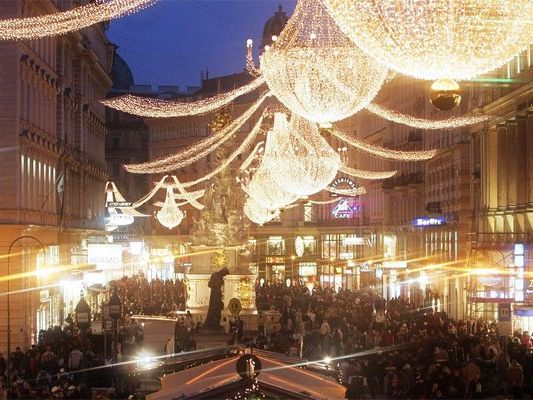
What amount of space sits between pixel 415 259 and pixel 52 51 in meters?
24.6

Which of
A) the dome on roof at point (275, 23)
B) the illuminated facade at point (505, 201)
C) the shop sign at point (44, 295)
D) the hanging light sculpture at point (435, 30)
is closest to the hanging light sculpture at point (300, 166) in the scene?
the illuminated facade at point (505, 201)

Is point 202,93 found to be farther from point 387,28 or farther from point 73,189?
point 387,28

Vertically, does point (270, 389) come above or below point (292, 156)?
below

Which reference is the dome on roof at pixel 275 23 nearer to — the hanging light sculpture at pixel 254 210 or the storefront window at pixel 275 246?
the storefront window at pixel 275 246

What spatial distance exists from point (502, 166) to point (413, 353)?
18.2m

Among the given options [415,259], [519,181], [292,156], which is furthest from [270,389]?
[415,259]

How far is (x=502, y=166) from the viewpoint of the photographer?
48.2 m

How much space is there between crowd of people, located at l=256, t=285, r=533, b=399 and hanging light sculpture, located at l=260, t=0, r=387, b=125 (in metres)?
4.99

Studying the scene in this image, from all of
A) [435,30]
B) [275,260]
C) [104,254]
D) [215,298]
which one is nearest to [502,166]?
[215,298]

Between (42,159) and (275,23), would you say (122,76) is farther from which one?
(42,159)

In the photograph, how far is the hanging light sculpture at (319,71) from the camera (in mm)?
21484

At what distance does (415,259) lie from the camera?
6850 cm

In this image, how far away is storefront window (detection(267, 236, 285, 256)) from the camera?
106 meters

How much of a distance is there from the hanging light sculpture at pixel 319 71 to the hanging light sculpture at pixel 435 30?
8474 millimetres
